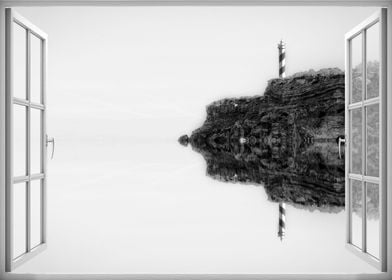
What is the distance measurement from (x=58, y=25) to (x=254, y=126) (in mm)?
8228

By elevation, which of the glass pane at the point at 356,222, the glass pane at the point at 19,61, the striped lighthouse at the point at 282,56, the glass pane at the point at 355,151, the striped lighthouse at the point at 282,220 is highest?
the striped lighthouse at the point at 282,56

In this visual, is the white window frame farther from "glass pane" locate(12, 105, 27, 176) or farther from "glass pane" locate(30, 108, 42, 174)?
"glass pane" locate(30, 108, 42, 174)

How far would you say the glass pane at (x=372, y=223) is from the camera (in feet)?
6.77

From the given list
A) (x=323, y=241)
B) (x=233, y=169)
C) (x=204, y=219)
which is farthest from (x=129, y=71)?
(x=323, y=241)

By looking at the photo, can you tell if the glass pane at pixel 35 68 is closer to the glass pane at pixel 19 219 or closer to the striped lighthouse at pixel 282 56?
the glass pane at pixel 19 219

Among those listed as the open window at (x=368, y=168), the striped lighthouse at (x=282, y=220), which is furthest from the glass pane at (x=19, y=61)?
the striped lighthouse at (x=282, y=220)

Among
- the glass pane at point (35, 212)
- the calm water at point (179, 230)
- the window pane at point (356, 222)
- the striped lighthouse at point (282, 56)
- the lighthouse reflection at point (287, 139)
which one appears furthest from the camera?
the striped lighthouse at point (282, 56)

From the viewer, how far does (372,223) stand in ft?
7.27

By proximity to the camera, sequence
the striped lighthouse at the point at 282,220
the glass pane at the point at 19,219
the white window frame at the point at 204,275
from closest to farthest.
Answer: the white window frame at the point at 204,275 < the glass pane at the point at 19,219 < the striped lighthouse at the point at 282,220

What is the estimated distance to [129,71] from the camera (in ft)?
61.5

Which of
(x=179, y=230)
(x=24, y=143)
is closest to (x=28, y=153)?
(x=24, y=143)

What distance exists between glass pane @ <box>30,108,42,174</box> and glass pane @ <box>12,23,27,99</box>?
7.9 inches

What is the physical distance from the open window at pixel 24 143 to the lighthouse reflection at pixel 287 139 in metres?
4.39

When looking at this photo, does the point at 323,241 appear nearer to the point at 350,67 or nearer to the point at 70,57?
the point at 350,67
